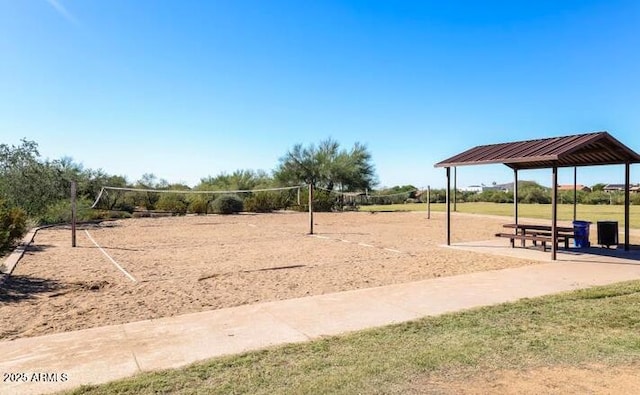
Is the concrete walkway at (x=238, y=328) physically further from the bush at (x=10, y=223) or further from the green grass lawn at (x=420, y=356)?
the bush at (x=10, y=223)

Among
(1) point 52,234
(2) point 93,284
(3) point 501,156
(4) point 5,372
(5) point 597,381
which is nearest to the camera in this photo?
(5) point 597,381

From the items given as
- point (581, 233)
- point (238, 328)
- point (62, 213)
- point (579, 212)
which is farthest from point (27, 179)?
point (579, 212)

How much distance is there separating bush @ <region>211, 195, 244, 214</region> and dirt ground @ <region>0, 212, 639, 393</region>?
1208cm

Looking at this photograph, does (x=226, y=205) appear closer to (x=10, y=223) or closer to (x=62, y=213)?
(x=62, y=213)

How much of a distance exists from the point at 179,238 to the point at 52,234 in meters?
4.69

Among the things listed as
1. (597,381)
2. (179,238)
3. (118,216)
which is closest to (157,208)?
(118,216)

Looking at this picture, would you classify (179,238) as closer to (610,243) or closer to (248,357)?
(248,357)

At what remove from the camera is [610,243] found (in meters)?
10.9

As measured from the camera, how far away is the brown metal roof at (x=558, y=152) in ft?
30.9

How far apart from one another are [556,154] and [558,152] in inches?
5.1

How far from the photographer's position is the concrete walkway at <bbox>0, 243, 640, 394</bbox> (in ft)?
12.1

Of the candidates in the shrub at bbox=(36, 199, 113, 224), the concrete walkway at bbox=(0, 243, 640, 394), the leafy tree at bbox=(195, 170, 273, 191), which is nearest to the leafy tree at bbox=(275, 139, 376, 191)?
the leafy tree at bbox=(195, 170, 273, 191)

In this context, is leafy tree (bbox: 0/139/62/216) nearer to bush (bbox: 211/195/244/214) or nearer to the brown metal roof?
bush (bbox: 211/195/244/214)

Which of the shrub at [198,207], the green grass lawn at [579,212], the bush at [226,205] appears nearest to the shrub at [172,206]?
the shrub at [198,207]
